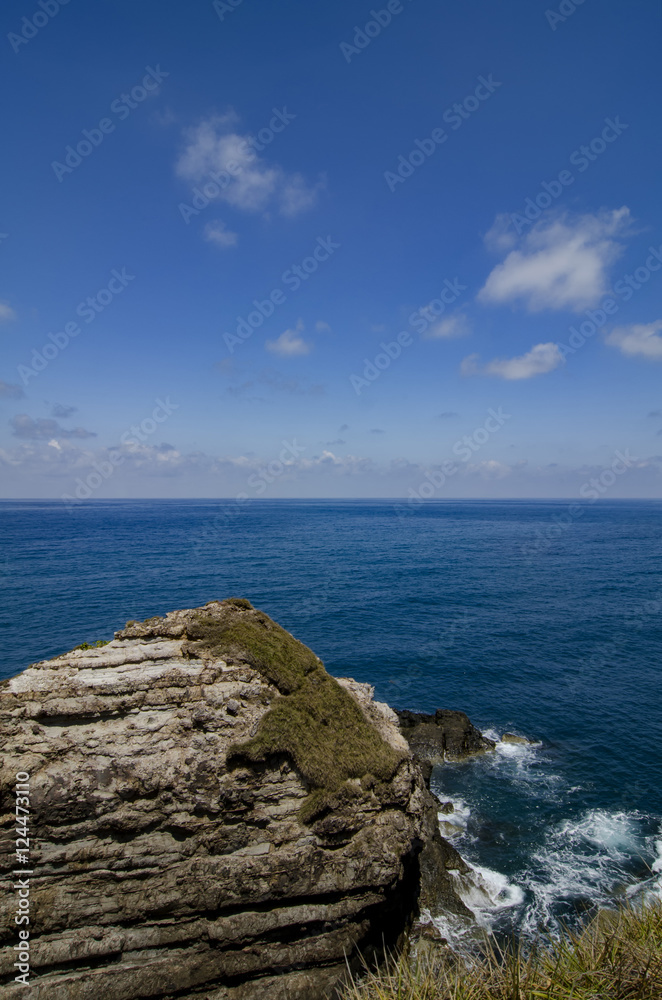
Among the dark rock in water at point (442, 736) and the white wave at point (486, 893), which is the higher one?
the dark rock in water at point (442, 736)

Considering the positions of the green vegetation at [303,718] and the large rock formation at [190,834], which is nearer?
the large rock formation at [190,834]

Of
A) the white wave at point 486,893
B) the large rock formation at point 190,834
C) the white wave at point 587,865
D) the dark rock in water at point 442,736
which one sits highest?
the large rock formation at point 190,834

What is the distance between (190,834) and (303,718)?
4829 mm

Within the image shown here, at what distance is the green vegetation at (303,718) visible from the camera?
15445 millimetres

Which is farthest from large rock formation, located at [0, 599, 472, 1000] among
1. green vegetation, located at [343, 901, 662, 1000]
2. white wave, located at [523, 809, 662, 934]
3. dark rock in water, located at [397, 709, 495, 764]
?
dark rock in water, located at [397, 709, 495, 764]

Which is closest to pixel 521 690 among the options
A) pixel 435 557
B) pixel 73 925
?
pixel 73 925

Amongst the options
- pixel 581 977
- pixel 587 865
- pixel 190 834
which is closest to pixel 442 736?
pixel 587 865

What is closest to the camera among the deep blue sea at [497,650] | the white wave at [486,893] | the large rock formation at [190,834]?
the large rock formation at [190,834]

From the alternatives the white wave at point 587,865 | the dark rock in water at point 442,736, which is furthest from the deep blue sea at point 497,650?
the dark rock in water at point 442,736

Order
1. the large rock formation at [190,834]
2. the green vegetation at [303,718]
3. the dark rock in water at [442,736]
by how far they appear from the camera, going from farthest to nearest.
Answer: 1. the dark rock in water at [442,736]
2. the green vegetation at [303,718]
3. the large rock formation at [190,834]

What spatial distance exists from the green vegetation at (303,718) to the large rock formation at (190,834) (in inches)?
3.2

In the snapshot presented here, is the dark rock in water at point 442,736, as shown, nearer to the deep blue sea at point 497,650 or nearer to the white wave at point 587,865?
the deep blue sea at point 497,650

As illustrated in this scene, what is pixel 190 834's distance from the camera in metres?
14.5

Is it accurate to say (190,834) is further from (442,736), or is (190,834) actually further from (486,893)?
(442,736)
